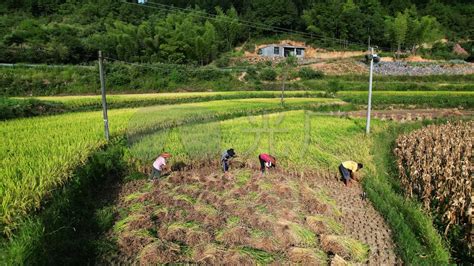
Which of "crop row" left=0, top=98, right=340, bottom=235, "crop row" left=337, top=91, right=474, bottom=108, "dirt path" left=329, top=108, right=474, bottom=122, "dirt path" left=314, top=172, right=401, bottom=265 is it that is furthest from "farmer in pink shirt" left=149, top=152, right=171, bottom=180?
"crop row" left=337, top=91, right=474, bottom=108

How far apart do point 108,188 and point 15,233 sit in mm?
→ 2850

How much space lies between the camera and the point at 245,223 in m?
5.09

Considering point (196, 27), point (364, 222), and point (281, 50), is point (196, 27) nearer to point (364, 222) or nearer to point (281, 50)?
point (281, 50)

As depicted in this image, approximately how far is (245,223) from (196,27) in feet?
136

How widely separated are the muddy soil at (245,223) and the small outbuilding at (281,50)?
136 feet

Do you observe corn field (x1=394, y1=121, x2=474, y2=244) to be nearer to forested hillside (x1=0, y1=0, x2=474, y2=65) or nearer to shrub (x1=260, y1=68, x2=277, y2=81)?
shrub (x1=260, y1=68, x2=277, y2=81)

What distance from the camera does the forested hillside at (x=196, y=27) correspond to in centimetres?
3609

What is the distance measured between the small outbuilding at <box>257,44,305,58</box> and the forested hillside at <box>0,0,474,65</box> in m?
4.93

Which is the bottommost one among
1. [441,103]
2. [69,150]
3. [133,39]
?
[441,103]

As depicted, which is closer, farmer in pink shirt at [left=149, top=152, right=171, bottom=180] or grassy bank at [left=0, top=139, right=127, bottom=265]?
grassy bank at [left=0, top=139, right=127, bottom=265]

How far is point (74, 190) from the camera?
5.73 meters

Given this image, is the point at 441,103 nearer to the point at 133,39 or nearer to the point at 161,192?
the point at 161,192

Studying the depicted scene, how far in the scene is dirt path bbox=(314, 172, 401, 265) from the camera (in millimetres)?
4578

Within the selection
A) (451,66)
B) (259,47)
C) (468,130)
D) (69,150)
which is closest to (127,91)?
(69,150)
